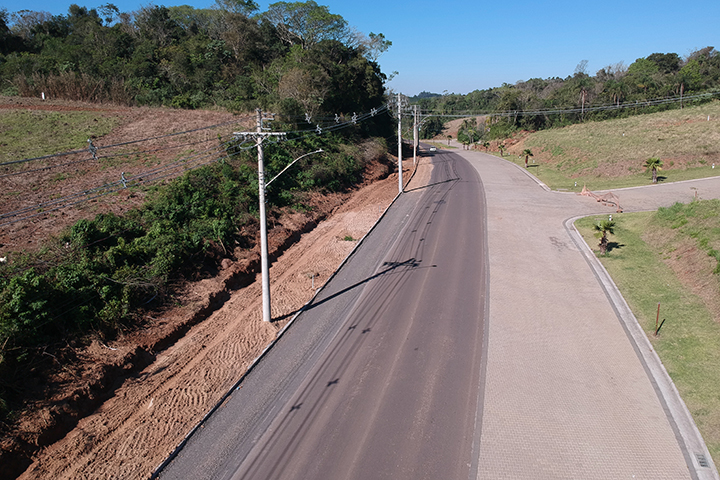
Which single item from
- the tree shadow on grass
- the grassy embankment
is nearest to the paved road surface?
the tree shadow on grass

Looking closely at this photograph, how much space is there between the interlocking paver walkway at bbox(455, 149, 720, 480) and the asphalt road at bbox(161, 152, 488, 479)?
0.76 metres

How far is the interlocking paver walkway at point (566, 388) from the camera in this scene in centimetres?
970

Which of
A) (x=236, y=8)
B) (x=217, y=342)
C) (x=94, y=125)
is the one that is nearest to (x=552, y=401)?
(x=217, y=342)

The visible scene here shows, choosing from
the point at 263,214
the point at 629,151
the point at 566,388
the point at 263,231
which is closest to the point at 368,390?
the point at 566,388

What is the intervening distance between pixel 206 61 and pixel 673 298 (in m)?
52.7

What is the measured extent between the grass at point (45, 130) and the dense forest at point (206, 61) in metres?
9.52

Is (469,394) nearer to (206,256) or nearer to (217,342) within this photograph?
(217,342)

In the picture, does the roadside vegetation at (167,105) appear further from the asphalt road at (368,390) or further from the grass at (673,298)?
the grass at (673,298)

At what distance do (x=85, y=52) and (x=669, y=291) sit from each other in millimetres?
58193

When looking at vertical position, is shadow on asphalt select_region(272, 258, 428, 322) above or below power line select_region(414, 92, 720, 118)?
below

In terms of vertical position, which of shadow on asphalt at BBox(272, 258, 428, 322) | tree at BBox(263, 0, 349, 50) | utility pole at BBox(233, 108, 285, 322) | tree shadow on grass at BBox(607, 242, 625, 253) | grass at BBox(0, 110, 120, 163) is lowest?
shadow on asphalt at BBox(272, 258, 428, 322)

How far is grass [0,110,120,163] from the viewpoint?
1032 inches

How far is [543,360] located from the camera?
532 inches

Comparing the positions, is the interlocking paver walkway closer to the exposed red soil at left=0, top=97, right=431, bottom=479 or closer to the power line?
the exposed red soil at left=0, top=97, right=431, bottom=479
